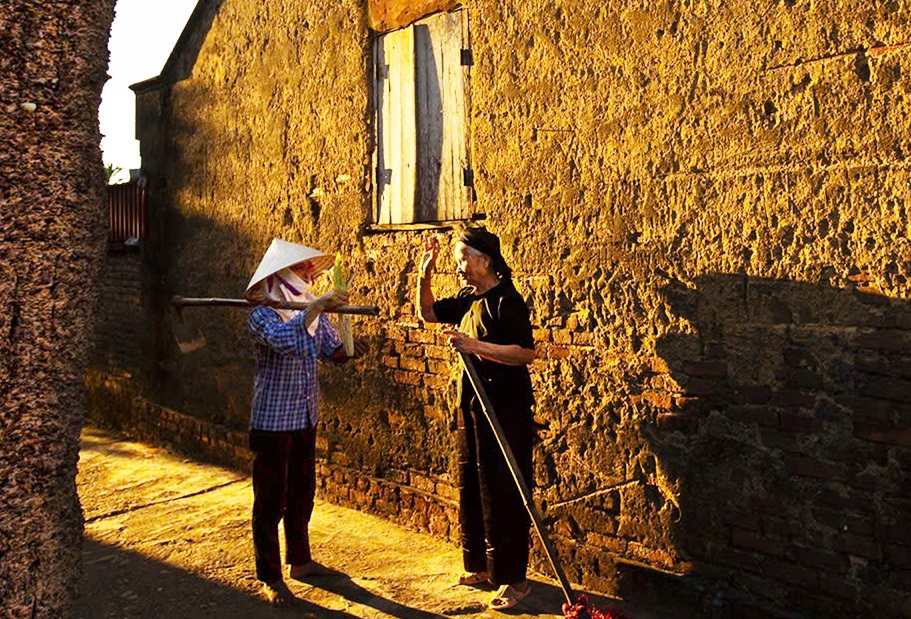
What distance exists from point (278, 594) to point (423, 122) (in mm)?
2917

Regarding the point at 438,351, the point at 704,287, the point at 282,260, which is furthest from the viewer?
the point at 438,351

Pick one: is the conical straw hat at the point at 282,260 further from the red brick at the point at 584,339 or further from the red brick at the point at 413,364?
the red brick at the point at 584,339

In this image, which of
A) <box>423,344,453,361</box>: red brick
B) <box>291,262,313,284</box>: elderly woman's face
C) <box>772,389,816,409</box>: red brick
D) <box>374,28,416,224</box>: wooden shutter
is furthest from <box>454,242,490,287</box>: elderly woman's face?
<box>772,389,816,409</box>: red brick

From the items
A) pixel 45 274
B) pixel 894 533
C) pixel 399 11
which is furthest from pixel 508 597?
pixel 399 11

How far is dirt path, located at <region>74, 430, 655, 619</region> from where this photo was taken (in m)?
4.34

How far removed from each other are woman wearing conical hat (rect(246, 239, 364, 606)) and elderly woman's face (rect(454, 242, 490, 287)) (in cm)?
72

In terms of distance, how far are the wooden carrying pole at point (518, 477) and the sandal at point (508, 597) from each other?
1.37 feet

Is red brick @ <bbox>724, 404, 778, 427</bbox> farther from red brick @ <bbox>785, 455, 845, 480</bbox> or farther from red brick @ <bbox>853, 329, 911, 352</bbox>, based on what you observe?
red brick @ <bbox>853, 329, 911, 352</bbox>

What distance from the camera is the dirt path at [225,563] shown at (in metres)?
4.34

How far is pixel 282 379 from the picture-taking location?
444 centimetres

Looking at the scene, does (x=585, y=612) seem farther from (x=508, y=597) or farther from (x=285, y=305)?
(x=285, y=305)

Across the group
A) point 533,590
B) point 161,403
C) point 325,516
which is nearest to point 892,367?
point 533,590

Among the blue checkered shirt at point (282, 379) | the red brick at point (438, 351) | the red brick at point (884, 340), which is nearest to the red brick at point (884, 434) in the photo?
the red brick at point (884, 340)

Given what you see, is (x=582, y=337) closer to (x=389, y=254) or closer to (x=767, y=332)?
(x=767, y=332)
